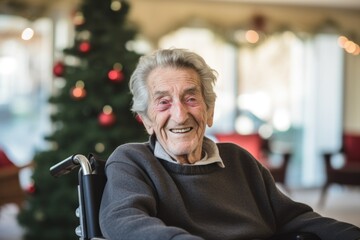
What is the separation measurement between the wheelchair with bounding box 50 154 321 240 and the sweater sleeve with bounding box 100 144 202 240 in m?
0.06

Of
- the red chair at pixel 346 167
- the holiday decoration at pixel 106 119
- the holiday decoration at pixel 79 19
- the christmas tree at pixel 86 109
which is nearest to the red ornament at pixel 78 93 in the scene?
the christmas tree at pixel 86 109

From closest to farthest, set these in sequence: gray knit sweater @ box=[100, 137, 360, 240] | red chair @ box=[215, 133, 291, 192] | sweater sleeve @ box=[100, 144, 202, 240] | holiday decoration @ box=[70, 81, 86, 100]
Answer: sweater sleeve @ box=[100, 144, 202, 240] < gray knit sweater @ box=[100, 137, 360, 240] < holiday decoration @ box=[70, 81, 86, 100] < red chair @ box=[215, 133, 291, 192]

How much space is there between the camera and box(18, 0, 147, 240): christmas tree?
4508 mm

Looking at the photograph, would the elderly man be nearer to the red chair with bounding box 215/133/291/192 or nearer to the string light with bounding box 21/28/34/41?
the string light with bounding box 21/28/34/41

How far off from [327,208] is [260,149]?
3.20 ft

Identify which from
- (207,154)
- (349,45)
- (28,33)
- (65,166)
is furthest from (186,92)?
(349,45)

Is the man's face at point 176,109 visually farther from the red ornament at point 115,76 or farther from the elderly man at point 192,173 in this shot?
the red ornament at point 115,76

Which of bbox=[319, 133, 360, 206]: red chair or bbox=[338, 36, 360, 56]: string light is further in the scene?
bbox=[338, 36, 360, 56]: string light

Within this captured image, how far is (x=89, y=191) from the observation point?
6.46ft

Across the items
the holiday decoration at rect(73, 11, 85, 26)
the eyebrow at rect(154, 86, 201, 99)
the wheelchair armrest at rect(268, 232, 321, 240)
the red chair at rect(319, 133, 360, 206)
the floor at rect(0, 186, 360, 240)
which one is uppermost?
the holiday decoration at rect(73, 11, 85, 26)

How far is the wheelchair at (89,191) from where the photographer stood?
6.43 ft

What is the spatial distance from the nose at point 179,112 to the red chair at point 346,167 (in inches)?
214

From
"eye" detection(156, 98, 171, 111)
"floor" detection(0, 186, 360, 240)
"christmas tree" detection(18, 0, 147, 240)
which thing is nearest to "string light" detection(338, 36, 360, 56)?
"floor" detection(0, 186, 360, 240)

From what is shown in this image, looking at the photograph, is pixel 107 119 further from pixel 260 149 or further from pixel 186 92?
pixel 260 149
